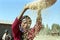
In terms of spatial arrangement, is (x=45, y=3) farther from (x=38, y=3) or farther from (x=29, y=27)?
(x=29, y=27)

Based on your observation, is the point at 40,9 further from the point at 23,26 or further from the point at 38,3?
the point at 23,26

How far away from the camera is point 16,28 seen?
12.2 ft

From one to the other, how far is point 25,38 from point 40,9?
0.43 metres

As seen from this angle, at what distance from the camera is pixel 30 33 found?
12.2 feet

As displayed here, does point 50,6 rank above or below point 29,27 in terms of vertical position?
above

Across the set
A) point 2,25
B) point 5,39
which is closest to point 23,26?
point 5,39

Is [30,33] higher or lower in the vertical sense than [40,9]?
lower

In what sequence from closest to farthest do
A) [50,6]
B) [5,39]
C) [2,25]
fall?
[50,6]
[5,39]
[2,25]

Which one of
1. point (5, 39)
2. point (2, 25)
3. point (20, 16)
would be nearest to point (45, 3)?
point (20, 16)

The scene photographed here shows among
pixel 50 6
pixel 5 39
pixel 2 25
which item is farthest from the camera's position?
pixel 2 25

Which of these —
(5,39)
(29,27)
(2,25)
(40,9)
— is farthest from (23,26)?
(2,25)

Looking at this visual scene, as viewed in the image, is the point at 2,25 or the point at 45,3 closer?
the point at 45,3

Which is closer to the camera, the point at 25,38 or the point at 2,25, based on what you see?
the point at 25,38

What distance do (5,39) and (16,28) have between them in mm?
12401
